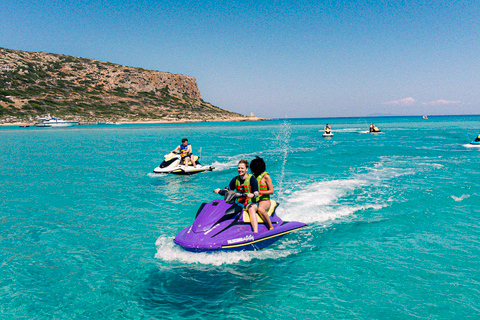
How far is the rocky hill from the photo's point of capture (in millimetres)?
105188

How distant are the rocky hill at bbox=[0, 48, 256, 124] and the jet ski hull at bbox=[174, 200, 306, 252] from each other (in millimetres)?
105634

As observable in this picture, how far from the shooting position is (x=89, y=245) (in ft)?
25.9

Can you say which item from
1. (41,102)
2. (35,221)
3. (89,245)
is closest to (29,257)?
(89,245)

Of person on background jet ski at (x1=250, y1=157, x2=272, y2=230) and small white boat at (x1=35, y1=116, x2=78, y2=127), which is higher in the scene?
small white boat at (x1=35, y1=116, x2=78, y2=127)

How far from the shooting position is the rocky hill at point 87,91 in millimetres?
105188

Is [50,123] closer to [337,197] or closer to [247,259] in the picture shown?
[337,197]

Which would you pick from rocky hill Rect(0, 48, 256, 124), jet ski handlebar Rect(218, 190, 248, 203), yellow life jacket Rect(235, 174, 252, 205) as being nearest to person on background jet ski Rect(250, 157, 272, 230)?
yellow life jacket Rect(235, 174, 252, 205)

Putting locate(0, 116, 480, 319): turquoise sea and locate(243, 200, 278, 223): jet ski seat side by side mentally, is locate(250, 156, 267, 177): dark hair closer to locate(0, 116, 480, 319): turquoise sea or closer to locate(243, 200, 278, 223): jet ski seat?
locate(243, 200, 278, 223): jet ski seat

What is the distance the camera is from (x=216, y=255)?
6.83 meters

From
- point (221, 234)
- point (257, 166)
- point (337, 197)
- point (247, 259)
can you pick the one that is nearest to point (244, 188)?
point (257, 166)

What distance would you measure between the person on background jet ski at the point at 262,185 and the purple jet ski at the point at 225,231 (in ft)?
0.65

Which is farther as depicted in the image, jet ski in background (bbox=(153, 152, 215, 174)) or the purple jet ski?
jet ski in background (bbox=(153, 152, 215, 174))

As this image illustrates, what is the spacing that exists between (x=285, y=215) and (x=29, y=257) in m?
7.26

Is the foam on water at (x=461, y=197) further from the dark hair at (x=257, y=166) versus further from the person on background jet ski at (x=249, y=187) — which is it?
the person on background jet ski at (x=249, y=187)
